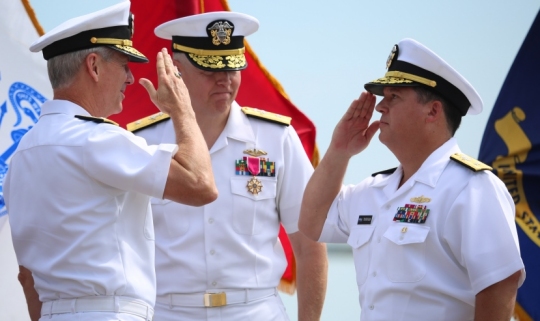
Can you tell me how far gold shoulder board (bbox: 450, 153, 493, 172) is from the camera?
3611 mm

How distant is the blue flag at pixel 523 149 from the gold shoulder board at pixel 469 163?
3.54 ft

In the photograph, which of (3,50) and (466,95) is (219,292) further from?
(3,50)

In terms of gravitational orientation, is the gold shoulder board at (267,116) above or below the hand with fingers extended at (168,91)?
below

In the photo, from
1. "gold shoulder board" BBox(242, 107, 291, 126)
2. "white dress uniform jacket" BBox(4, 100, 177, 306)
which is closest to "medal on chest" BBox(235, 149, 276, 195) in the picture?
"gold shoulder board" BBox(242, 107, 291, 126)

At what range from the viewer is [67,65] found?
133 inches

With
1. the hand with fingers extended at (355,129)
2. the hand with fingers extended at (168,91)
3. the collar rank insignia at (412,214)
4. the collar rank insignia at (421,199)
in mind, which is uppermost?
the hand with fingers extended at (168,91)

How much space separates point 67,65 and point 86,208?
56cm

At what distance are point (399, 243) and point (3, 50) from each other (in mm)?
2527

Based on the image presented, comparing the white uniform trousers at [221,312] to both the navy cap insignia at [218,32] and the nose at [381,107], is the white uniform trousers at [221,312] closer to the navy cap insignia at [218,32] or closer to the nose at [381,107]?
the nose at [381,107]

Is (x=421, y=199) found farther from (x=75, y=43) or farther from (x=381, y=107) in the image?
(x=75, y=43)

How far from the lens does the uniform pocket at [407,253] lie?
356 cm

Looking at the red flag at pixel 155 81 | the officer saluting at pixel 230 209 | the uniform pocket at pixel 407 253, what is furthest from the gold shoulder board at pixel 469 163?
the red flag at pixel 155 81

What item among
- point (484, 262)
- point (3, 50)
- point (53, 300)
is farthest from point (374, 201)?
point (3, 50)

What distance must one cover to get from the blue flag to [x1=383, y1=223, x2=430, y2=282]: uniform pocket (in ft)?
4.27
